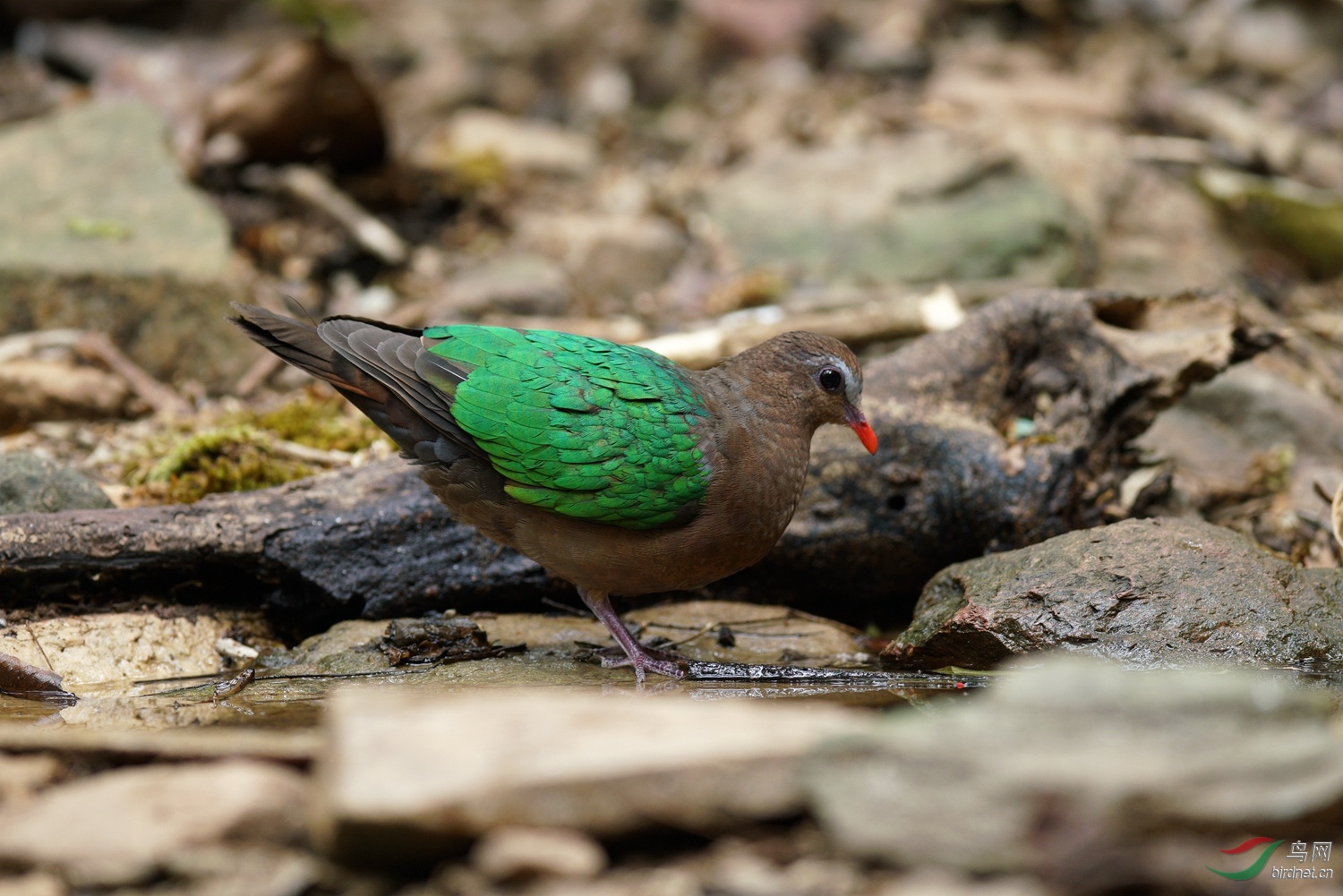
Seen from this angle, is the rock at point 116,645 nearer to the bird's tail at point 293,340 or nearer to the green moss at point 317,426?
the bird's tail at point 293,340

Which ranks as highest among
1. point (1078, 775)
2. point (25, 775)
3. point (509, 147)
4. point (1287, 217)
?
point (509, 147)

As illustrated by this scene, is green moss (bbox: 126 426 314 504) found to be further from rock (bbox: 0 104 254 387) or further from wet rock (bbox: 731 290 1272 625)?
wet rock (bbox: 731 290 1272 625)

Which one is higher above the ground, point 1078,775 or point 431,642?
point 1078,775

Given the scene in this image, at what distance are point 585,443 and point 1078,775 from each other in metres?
2.63

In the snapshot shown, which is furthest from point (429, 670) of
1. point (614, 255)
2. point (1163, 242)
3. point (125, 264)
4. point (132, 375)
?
point (1163, 242)

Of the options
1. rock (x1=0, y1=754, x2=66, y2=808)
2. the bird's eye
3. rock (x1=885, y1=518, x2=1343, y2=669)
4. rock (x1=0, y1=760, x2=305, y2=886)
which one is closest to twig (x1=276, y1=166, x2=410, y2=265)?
the bird's eye

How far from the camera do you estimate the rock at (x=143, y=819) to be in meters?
2.40

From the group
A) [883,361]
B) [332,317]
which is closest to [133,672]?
[332,317]

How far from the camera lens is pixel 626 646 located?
4.78 meters

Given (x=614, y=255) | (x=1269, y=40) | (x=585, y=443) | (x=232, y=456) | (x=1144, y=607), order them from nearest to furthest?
(x=1144, y=607)
(x=585, y=443)
(x=232, y=456)
(x=614, y=255)
(x=1269, y=40)

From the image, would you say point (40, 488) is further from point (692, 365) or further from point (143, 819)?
point (692, 365)

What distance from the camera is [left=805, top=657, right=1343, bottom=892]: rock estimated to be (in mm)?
2164

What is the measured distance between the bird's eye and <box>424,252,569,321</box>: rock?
3.71 meters

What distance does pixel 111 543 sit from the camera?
4613 mm
